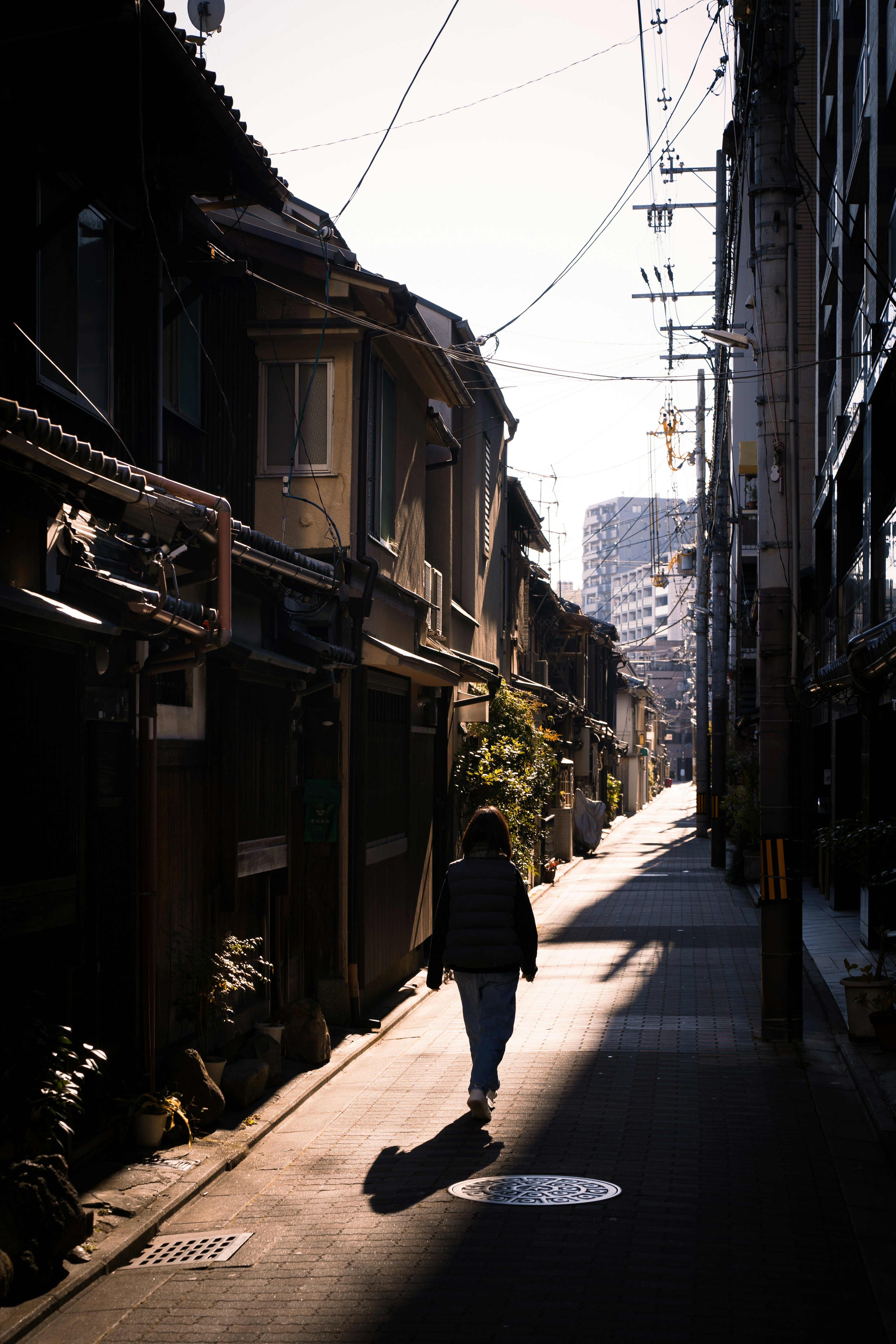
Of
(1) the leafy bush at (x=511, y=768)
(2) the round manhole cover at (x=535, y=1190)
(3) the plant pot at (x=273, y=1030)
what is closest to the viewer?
(2) the round manhole cover at (x=535, y=1190)

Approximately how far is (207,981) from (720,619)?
79.0 ft

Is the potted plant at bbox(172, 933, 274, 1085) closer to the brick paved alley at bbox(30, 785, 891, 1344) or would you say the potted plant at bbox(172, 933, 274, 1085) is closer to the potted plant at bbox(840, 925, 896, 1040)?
the brick paved alley at bbox(30, 785, 891, 1344)

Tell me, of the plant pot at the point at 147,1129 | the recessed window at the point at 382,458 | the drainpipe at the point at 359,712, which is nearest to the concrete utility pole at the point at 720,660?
the recessed window at the point at 382,458

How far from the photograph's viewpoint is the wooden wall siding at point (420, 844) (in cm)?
1556

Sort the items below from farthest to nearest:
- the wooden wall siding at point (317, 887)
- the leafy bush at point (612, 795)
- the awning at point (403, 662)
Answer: the leafy bush at point (612, 795) < the awning at point (403, 662) < the wooden wall siding at point (317, 887)


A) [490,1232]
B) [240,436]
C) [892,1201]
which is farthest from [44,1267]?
[240,436]

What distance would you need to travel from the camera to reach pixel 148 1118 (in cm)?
778

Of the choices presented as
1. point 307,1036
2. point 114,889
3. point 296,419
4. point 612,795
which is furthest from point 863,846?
point 612,795

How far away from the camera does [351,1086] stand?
10070mm

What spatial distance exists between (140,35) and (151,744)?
4067mm

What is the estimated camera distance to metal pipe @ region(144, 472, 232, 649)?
8.06m

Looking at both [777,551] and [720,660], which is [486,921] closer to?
[777,551]

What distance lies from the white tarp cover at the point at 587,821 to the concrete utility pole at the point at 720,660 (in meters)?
5.57

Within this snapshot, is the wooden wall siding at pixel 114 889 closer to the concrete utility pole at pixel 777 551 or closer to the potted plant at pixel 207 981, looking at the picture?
the potted plant at pixel 207 981
